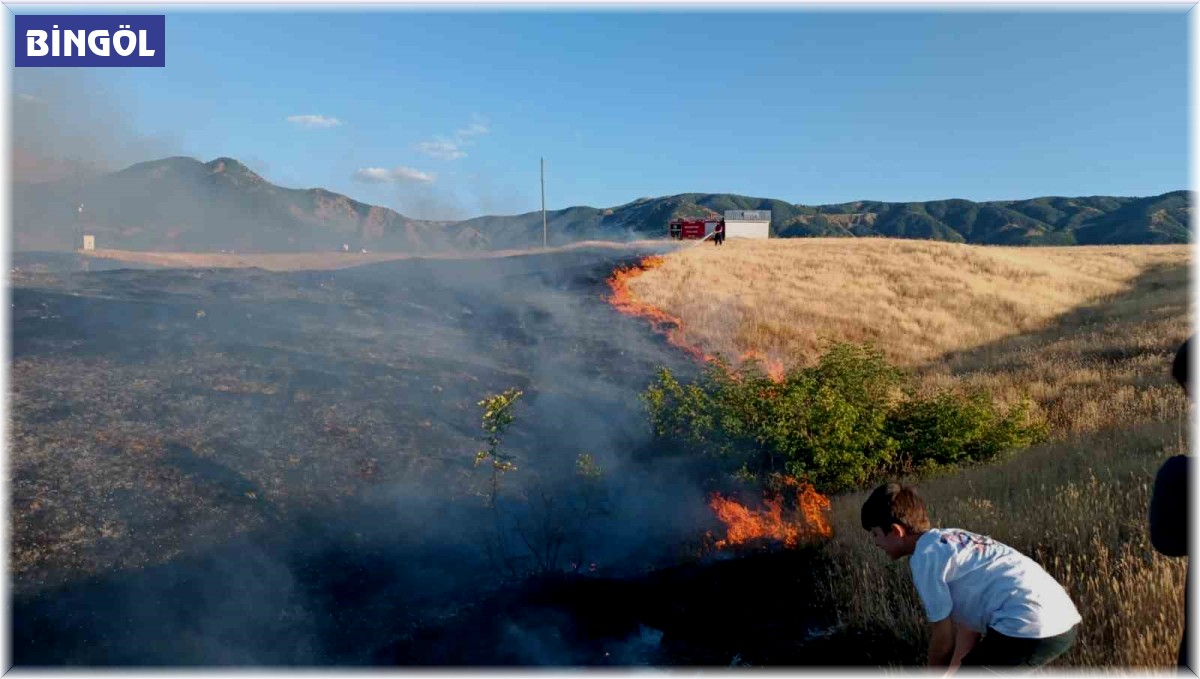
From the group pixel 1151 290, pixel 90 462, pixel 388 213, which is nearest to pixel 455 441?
pixel 90 462

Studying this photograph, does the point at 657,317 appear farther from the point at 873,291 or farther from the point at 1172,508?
the point at 1172,508

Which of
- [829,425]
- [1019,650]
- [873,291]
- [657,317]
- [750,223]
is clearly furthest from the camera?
[750,223]

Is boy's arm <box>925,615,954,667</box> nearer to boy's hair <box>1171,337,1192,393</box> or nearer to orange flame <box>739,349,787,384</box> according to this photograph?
boy's hair <box>1171,337,1192,393</box>

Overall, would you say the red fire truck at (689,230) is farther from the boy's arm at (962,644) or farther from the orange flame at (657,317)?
the boy's arm at (962,644)

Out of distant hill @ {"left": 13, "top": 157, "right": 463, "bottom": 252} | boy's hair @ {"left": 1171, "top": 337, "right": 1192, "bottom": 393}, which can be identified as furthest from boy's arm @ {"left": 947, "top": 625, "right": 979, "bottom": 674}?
distant hill @ {"left": 13, "top": 157, "right": 463, "bottom": 252}

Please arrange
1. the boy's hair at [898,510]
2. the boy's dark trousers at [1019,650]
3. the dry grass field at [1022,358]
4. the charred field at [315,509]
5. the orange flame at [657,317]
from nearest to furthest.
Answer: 1. the boy's dark trousers at [1019,650]
2. the boy's hair at [898,510]
3. the dry grass field at [1022,358]
4. the charred field at [315,509]
5. the orange flame at [657,317]

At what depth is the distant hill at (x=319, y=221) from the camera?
50103mm

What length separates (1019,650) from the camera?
3105 mm

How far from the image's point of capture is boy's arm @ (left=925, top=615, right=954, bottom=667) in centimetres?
316

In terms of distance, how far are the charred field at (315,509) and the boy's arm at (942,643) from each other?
7.23 ft

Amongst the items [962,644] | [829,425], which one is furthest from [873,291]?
[962,644]

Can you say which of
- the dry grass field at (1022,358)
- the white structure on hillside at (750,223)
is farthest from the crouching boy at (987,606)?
the white structure on hillside at (750,223)

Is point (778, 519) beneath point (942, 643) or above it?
beneath

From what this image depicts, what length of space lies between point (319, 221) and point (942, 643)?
70618mm
